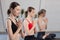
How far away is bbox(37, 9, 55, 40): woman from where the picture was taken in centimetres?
159

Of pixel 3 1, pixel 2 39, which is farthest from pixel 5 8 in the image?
pixel 2 39

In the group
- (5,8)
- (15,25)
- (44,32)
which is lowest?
(44,32)

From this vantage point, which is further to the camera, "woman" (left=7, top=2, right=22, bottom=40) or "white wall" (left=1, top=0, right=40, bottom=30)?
"white wall" (left=1, top=0, right=40, bottom=30)

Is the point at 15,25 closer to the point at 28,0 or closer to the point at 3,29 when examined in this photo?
the point at 3,29

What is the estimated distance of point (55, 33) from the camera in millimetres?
1750

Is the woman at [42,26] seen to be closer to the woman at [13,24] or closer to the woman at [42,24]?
the woman at [42,24]

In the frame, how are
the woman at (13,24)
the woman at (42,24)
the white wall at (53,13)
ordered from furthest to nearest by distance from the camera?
the white wall at (53,13) < the woman at (42,24) < the woman at (13,24)

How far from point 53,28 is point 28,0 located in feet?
1.50

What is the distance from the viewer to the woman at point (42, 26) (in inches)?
62.8

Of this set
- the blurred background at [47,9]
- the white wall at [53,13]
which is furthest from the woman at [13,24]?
the white wall at [53,13]

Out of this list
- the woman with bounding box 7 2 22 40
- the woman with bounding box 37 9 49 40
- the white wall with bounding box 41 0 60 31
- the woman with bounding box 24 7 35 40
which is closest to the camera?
the woman with bounding box 7 2 22 40

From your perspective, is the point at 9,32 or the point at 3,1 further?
the point at 3,1

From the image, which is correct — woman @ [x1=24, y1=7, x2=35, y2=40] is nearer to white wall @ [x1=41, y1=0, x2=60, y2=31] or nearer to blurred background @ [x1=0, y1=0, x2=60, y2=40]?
blurred background @ [x1=0, y1=0, x2=60, y2=40]

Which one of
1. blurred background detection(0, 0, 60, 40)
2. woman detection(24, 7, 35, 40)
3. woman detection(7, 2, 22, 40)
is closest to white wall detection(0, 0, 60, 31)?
blurred background detection(0, 0, 60, 40)
